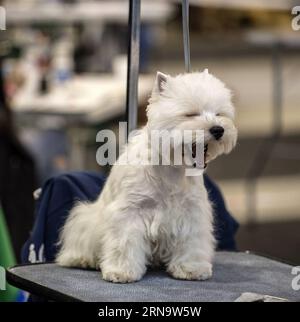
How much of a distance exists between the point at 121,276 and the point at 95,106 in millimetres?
2393

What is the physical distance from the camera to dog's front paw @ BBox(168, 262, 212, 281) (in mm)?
1834

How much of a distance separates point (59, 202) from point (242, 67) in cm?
738

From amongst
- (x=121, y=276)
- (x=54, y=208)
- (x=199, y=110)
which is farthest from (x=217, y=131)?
(x=54, y=208)

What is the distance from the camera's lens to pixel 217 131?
1659 mm

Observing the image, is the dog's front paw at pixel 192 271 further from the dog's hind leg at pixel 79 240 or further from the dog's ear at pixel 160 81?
the dog's ear at pixel 160 81

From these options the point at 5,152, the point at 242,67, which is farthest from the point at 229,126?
the point at 242,67

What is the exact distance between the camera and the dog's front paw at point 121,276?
178cm

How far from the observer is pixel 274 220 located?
5.14 metres

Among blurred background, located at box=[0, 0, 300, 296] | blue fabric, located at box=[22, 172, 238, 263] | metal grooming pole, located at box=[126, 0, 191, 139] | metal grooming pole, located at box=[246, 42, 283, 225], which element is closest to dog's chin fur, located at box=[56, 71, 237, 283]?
metal grooming pole, located at box=[126, 0, 191, 139]

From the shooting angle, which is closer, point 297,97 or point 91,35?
point 91,35

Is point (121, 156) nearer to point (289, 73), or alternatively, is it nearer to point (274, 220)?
point (274, 220)

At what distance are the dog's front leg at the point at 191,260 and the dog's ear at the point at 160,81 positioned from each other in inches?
14.1

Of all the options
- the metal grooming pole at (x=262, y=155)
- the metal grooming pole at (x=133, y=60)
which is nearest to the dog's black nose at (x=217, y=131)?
the metal grooming pole at (x=133, y=60)

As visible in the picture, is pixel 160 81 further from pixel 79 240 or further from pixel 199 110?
pixel 79 240
